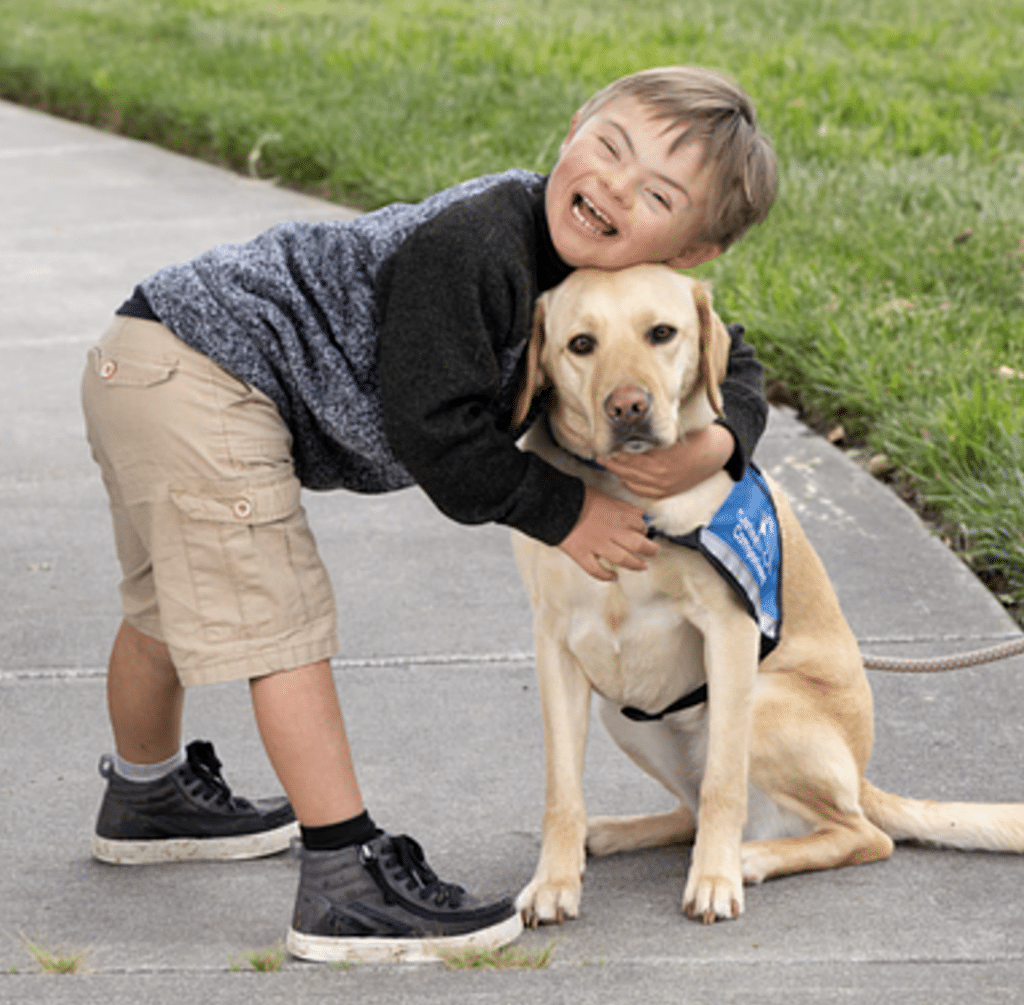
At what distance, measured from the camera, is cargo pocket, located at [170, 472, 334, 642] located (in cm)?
244

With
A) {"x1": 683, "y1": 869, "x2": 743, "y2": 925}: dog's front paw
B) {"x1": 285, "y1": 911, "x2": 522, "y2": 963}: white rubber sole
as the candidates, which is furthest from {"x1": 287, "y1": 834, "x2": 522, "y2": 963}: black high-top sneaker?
{"x1": 683, "y1": 869, "x2": 743, "y2": 925}: dog's front paw

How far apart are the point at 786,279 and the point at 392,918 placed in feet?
13.4

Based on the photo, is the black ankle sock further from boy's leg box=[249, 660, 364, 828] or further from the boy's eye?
the boy's eye

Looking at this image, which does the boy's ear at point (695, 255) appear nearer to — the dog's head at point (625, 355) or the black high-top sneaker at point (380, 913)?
the dog's head at point (625, 355)

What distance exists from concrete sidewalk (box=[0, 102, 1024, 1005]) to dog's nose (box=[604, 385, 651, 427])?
86 centimetres

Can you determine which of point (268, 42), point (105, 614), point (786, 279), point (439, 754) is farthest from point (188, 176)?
point (439, 754)

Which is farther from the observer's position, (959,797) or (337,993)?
(959,797)

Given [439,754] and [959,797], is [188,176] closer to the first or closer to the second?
[439,754]

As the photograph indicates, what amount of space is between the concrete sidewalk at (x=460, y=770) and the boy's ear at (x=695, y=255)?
1.14 m

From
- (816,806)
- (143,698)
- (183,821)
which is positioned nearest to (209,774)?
(183,821)

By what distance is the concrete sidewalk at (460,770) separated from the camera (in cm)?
225

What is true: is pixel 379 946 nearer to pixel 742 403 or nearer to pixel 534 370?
pixel 534 370

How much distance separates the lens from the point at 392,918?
2438mm

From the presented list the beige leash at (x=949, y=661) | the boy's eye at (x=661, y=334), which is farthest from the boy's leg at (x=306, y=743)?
the beige leash at (x=949, y=661)
